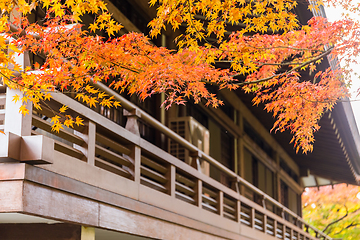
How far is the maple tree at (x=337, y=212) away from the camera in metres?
27.1

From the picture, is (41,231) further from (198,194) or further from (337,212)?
(337,212)

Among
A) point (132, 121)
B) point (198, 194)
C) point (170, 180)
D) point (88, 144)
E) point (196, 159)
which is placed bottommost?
point (198, 194)

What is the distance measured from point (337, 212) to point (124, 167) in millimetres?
24162

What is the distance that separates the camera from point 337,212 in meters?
27.7

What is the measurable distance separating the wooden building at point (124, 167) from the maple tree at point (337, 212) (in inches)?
556

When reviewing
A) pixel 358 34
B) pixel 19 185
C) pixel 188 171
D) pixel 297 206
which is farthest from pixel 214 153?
pixel 297 206

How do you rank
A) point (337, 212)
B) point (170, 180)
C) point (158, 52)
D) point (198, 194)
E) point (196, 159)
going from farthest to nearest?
point (337, 212), point (196, 159), point (198, 194), point (170, 180), point (158, 52)

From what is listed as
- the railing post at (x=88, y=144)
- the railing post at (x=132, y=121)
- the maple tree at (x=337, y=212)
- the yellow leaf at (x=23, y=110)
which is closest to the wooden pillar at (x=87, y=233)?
the railing post at (x=88, y=144)

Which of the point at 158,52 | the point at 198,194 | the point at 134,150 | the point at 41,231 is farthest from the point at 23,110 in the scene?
the point at 198,194

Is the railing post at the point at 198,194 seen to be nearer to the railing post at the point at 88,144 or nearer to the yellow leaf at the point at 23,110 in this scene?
the railing post at the point at 88,144

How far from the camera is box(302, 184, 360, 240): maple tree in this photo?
27.1 meters

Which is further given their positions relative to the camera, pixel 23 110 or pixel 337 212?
pixel 337 212

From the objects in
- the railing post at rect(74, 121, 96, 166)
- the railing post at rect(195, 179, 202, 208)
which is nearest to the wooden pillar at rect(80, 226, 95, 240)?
the railing post at rect(74, 121, 96, 166)

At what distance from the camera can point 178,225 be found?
7340 mm
